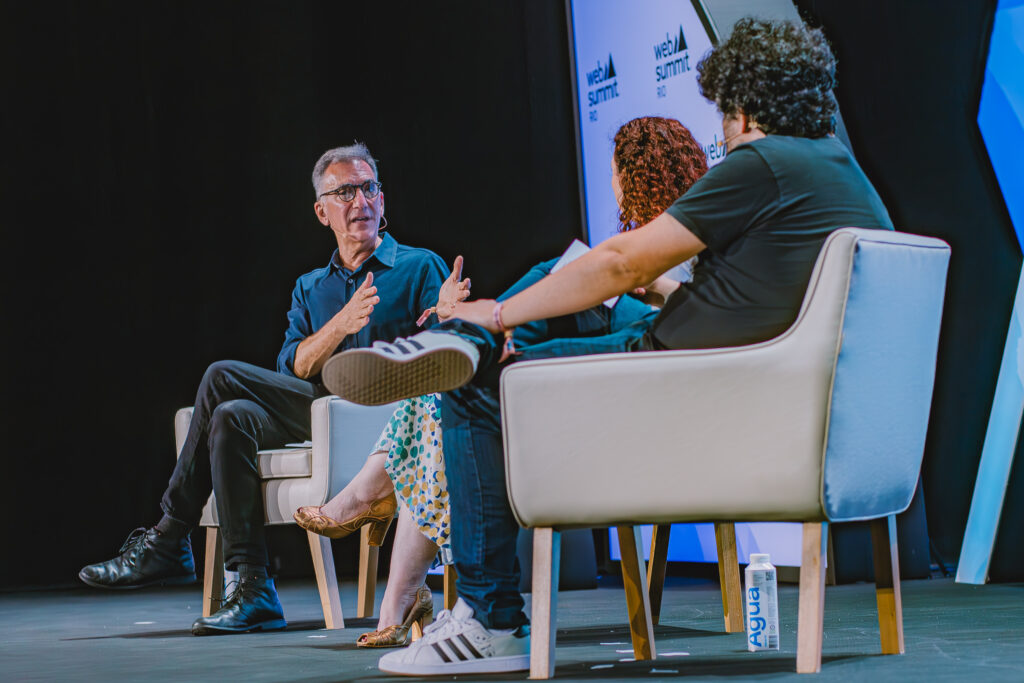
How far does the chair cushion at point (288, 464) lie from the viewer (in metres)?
3.24

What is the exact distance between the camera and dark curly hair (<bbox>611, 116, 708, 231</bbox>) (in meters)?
2.30

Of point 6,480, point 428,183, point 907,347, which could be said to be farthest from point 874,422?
point 6,480

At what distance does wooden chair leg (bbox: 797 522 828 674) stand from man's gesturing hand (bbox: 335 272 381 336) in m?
1.59

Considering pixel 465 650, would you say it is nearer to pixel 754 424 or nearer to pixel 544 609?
pixel 544 609

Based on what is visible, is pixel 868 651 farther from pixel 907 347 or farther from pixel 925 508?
pixel 925 508

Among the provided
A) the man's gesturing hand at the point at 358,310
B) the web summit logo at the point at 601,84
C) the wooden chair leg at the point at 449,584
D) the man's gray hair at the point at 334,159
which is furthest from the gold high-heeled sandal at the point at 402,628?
the web summit logo at the point at 601,84

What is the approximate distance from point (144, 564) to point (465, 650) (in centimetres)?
157

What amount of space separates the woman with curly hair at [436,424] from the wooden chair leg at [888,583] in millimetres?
541

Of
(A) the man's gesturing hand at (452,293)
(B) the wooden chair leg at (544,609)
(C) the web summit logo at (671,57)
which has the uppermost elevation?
(C) the web summit logo at (671,57)

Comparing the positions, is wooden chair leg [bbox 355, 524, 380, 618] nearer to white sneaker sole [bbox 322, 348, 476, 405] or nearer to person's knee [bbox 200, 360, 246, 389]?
person's knee [bbox 200, 360, 246, 389]

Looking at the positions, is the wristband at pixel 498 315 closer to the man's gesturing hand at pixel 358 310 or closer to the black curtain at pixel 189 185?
the man's gesturing hand at pixel 358 310

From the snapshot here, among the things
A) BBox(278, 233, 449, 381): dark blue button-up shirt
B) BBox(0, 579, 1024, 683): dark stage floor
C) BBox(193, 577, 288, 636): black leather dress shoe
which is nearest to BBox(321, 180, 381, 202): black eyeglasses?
BBox(278, 233, 449, 381): dark blue button-up shirt

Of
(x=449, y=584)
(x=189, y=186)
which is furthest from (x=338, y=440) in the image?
(x=189, y=186)

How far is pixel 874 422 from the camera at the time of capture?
1.81 meters
